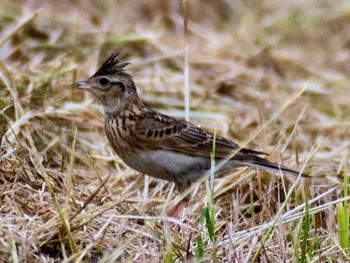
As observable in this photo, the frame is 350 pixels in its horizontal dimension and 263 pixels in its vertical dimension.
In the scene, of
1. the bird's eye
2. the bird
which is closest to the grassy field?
the bird

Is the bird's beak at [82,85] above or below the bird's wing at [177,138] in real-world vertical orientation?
above

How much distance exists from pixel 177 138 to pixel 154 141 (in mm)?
247

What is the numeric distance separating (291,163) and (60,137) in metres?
1.88

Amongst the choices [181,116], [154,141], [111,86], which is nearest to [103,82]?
[111,86]

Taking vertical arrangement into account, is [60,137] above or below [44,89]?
below

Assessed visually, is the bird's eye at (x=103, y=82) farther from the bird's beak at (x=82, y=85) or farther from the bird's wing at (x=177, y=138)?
the bird's wing at (x=177, y=138)

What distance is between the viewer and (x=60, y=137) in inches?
321

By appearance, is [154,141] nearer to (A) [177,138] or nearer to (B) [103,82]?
(A) [177,138]

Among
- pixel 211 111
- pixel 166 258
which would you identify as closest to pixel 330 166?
pixel 211 111

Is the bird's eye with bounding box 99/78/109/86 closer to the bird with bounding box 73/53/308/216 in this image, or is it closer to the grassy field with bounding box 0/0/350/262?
the bird with bounding box 73/53/308/216

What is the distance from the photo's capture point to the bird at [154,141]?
728cm

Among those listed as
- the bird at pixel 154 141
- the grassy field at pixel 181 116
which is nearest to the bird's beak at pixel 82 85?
the bird at pixel 154 141

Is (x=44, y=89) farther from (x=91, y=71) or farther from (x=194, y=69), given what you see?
(x=194, y=69)

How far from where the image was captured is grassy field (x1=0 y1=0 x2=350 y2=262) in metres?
5.91
